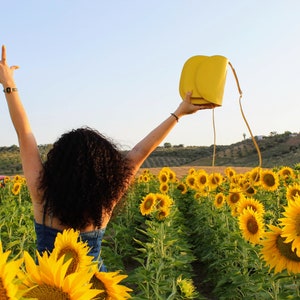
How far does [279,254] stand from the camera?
2.50 m

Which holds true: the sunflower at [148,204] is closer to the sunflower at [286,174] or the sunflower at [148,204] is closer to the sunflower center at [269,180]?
the sunflower center at [269,180]

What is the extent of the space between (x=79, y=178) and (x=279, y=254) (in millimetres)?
1115

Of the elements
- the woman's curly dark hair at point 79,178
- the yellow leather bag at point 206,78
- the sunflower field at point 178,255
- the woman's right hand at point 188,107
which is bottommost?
the sunflower field at point 178,255

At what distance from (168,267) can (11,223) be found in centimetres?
244

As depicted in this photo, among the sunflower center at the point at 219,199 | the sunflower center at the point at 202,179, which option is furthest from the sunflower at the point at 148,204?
the sunflower center at the point at 202,179

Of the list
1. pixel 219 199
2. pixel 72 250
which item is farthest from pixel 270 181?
pixel 72 250

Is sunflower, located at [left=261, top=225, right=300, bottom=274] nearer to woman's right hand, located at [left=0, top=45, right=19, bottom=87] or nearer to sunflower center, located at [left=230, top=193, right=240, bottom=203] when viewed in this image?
woman's right hand, located at [left=0, top=45, right=19, bottom=87]

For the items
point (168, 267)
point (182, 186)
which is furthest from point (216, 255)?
point (182, 186)

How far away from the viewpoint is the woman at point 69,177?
248 cm

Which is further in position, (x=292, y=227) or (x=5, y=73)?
(x=5, y=73)

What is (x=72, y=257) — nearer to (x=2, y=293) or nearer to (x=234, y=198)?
(x=2, y=293)

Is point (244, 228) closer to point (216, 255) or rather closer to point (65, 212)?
point (65, 212)

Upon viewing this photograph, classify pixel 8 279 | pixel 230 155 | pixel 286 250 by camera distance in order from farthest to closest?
1. pixel 230 155
2. pixel 286 250
3. pixel 8 279

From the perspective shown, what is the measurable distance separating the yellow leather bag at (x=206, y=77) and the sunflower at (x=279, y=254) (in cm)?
77
